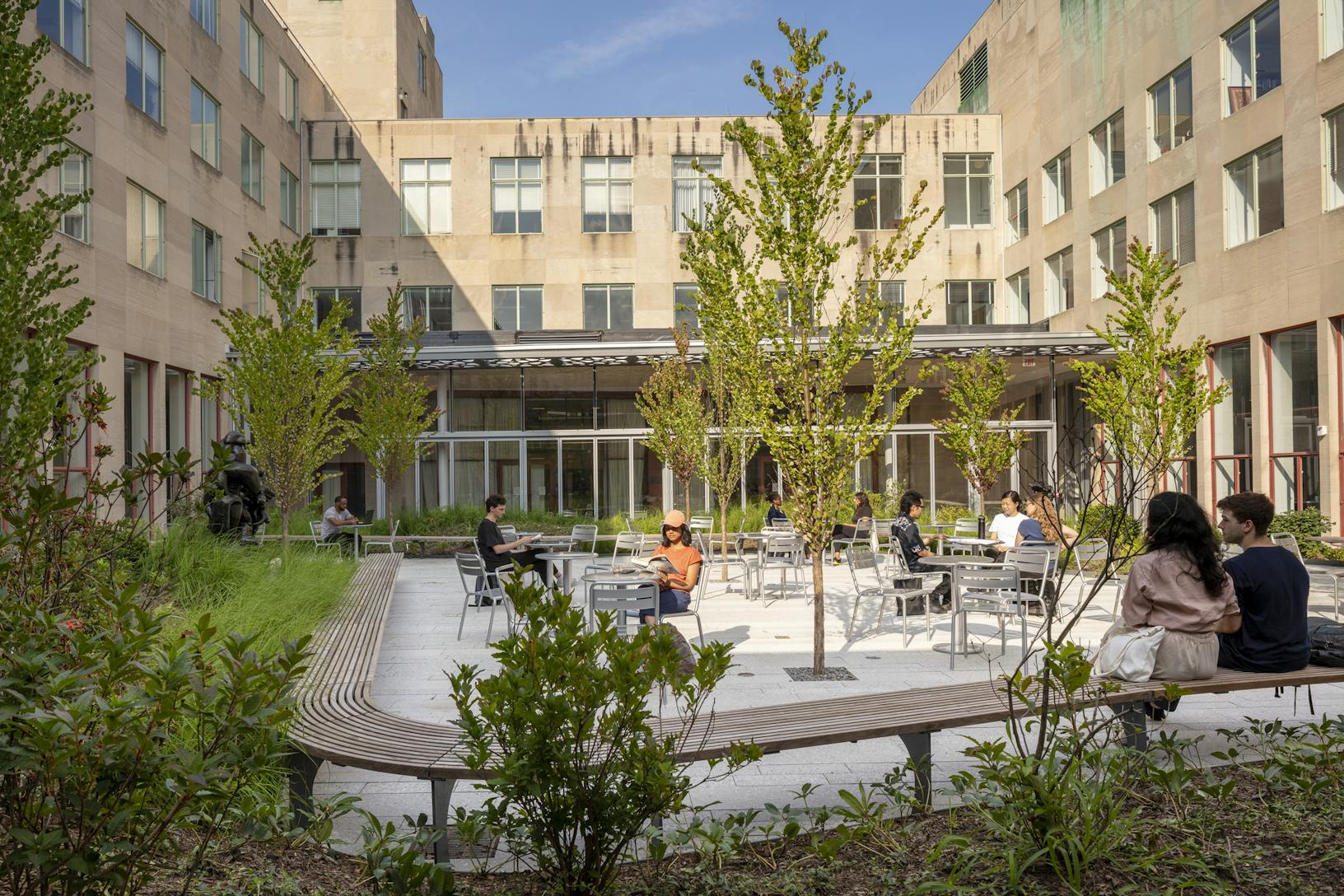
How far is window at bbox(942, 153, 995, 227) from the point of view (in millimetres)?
33719

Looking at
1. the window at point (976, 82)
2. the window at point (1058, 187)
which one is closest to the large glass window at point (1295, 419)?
the window at point (1058, 187)

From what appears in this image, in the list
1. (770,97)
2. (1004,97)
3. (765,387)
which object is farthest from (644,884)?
(1004,97)

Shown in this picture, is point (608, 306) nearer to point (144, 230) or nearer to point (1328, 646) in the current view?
point (144, 230)

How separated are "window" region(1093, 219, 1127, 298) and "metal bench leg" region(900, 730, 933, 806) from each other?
2291cm

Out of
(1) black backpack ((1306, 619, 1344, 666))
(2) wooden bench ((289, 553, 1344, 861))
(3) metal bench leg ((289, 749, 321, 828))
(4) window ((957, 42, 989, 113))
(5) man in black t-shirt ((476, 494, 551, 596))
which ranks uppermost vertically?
(4) window ((957, 42, 989, 113))

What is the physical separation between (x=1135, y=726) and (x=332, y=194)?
31.9 metres

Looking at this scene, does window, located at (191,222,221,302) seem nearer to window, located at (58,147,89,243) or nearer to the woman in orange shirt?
window, located at (58,147,89,243)

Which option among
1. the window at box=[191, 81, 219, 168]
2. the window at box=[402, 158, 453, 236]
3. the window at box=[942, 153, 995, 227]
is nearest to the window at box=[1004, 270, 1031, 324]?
the window at box=[942, 153, 995, 227]

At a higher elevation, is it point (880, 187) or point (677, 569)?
point (880, 187)

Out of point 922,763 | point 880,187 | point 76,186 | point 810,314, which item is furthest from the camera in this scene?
point 880,187

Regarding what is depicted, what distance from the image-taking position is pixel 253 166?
→ 28.0 m

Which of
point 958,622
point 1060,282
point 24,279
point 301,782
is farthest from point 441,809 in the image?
point 1060,282

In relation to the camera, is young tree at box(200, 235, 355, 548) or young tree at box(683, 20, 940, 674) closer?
young tree at box(683, 20, 940, 674)

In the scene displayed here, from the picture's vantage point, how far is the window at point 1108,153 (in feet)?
85.2
